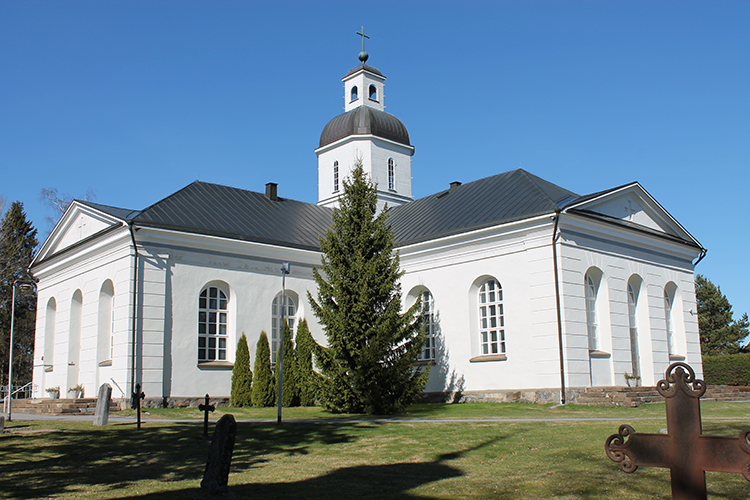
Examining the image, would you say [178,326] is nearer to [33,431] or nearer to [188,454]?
[33,431]

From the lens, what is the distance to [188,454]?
429 inches

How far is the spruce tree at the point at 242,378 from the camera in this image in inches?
903

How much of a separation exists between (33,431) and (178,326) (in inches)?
331

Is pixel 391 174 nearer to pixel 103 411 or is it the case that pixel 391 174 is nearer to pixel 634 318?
pixel 634 318

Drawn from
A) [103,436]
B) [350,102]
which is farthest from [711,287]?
[103,436]


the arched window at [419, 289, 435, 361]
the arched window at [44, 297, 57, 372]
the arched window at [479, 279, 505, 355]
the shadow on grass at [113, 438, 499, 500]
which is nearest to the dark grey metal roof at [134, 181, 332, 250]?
the arched window at [419, 289, 435, 361]

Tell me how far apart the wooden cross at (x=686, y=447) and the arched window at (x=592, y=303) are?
18457mm

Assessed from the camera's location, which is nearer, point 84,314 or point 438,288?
point 438,288

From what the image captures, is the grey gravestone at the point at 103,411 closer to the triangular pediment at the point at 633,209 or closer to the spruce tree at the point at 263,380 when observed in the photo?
the spruce tree at the point at 263,380

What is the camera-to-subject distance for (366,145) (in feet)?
110

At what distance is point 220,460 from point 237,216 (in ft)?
64.0

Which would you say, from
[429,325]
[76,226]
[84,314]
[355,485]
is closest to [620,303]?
[429,325]

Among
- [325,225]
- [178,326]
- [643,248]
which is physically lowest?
[178,326]

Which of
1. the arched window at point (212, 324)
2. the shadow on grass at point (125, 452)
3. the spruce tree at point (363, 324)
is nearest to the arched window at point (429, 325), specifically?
the spruce tree at point (363, 324)
